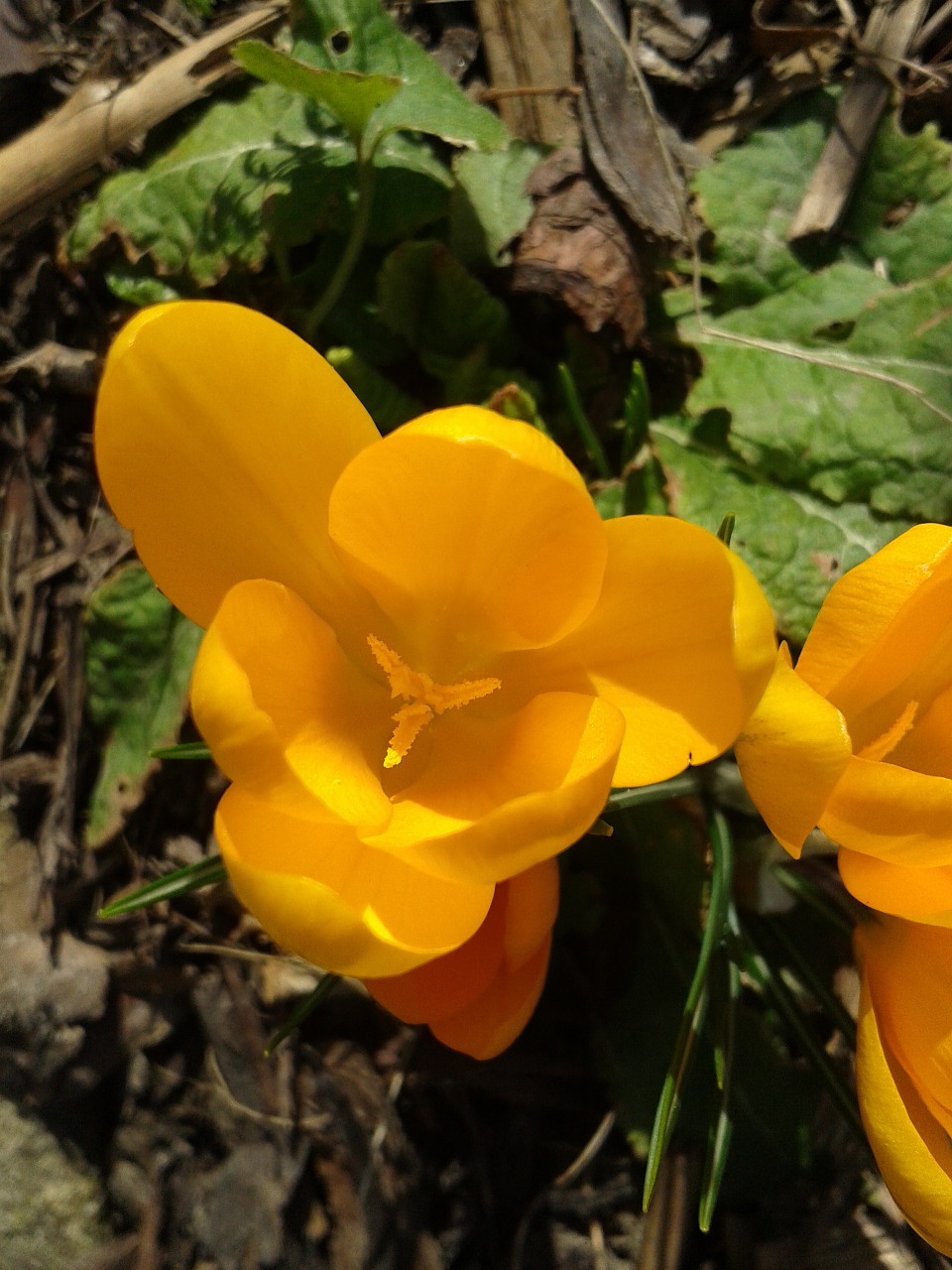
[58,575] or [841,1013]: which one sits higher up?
[58,575]

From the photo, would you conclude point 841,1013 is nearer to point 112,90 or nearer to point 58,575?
point 58,575

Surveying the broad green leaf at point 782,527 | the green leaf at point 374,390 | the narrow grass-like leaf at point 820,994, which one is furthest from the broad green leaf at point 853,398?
the narrow grass-like leaf at point 820,994

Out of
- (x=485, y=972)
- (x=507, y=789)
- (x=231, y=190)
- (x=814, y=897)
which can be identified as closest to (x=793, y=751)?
(x=507, y=789)

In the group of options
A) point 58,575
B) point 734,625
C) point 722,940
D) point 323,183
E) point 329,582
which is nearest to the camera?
point 734,625

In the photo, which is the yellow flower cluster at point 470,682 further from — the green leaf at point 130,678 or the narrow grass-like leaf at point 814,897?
the green leaf at point 130,678

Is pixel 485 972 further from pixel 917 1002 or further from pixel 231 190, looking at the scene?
pixel 231 190

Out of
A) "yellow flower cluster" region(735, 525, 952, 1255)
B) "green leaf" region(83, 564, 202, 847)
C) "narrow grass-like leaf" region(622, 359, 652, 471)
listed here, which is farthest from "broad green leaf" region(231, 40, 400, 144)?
"yellow flower cluster" region(735, 525, 952, 1255)

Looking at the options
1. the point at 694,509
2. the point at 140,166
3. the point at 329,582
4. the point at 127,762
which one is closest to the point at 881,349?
the point at 694,509
